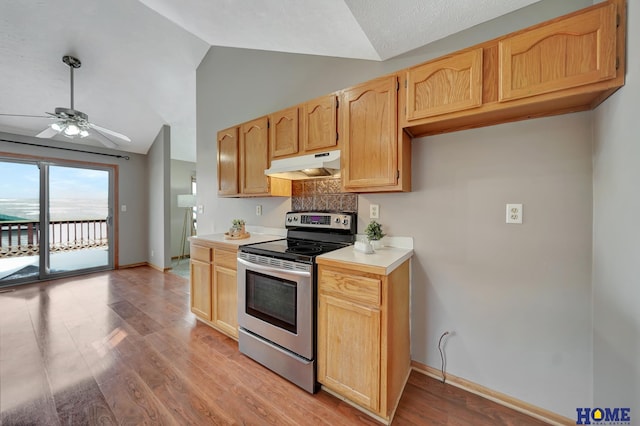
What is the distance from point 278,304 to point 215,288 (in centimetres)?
96

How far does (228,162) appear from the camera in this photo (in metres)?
2.84

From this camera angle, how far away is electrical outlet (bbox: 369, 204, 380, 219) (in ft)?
6.80

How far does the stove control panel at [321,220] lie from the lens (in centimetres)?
215

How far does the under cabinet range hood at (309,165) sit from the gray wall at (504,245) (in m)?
0.43

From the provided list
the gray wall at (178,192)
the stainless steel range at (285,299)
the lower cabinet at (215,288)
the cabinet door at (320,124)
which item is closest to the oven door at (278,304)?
the stainless steel range at (285,299)

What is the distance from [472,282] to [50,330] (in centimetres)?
401

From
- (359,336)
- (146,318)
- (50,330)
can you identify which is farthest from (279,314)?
(50,330)

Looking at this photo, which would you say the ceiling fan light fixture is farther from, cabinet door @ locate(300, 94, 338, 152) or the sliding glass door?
cabinet door @ locate(300, 94, 338, 152)

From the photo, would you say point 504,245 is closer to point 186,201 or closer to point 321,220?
point 321,220

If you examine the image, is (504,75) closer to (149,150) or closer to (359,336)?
(359,336)

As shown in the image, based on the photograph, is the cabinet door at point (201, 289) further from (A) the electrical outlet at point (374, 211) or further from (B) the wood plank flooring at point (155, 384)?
(A) the electrical outlet at point (374, 211)

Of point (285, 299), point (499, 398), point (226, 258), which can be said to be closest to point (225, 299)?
point (226, 258)

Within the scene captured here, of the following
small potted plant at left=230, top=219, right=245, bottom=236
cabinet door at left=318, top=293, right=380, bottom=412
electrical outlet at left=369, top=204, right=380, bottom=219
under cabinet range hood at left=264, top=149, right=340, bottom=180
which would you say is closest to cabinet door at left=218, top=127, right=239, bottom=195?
small potted plant at left=230, top=219, right=245, bottom=236

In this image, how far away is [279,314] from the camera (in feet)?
6.04
